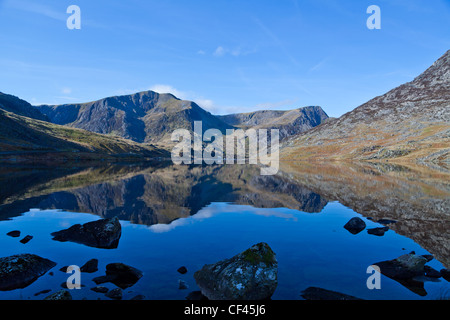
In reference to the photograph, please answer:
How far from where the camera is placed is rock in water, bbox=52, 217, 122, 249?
2268cm

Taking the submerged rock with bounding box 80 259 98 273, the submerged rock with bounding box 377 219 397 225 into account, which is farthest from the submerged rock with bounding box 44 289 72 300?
the submerged rock with bounding box 377 219 397 225

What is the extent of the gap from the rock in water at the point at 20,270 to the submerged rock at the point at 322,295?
52.4 feet

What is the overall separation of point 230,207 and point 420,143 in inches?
7201

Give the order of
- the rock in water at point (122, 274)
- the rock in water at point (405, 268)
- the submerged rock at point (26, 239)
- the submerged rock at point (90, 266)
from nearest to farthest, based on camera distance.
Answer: the rock in water at point (122, 274) < the rock in water at point (405, 268) < the submerged rock at point (90, 266) < the submerged rock at point (26, 239)

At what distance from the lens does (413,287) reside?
15266 mm

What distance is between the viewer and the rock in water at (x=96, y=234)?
74.4 ft

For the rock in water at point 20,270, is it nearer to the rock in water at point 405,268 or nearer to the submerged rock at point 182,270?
the submerged rock at point 182,270

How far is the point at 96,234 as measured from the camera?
76.4ft

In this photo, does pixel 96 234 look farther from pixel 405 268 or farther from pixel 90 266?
pixel 405 268

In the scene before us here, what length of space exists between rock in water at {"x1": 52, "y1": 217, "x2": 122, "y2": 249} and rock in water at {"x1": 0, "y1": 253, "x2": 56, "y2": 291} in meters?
5.08

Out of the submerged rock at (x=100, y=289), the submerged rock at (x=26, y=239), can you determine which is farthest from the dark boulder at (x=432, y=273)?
the submerged rock at (x=26, y=239)
